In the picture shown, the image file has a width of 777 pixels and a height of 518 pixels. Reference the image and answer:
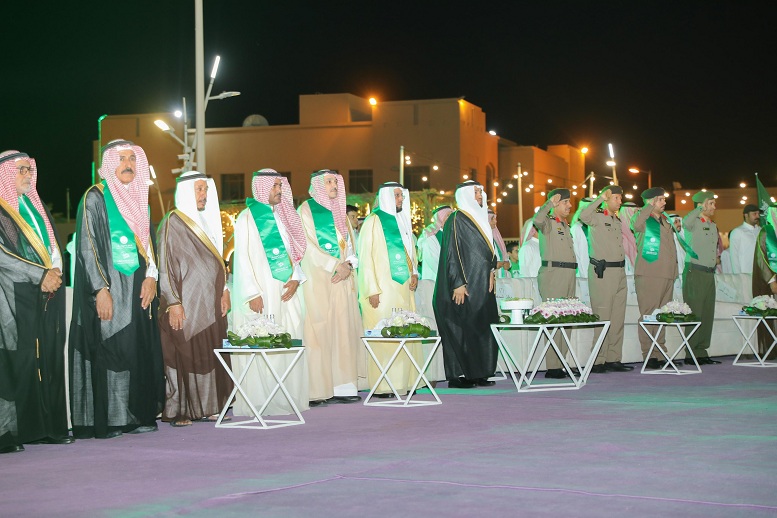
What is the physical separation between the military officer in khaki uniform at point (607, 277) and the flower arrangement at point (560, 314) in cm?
213

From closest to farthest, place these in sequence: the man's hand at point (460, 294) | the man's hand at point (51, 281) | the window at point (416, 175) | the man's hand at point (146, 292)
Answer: the man's hand at point (51, 281) → the man's hand at point (146, 292) → the man's hand at point (460, 294) → the window at point (416, 175)

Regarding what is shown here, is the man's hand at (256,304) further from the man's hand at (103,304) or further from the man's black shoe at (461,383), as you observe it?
the man's black shoe at (461,383)

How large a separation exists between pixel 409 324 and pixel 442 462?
10.5 ft

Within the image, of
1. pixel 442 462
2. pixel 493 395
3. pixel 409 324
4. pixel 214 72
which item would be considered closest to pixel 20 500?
pixel 442 462

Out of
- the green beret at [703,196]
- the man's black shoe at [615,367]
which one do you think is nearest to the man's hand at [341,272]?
the man's black shoe at [615,367]

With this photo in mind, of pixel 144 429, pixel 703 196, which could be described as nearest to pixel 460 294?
pixel 144 429

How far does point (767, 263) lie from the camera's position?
536 inches

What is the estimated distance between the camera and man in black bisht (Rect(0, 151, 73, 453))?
6848 mm

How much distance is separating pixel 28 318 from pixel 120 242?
0.93m

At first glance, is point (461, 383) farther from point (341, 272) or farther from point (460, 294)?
point (341, 272)

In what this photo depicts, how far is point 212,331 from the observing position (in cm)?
827

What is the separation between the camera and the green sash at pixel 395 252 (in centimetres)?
1010

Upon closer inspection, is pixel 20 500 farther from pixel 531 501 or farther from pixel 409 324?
pixel 409 324

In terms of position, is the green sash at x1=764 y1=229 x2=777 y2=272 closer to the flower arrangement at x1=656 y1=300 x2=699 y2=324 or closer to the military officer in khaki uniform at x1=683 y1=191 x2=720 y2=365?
the military officer in khaki uniform at x1=683 y1=191 x2=720 y2=365
